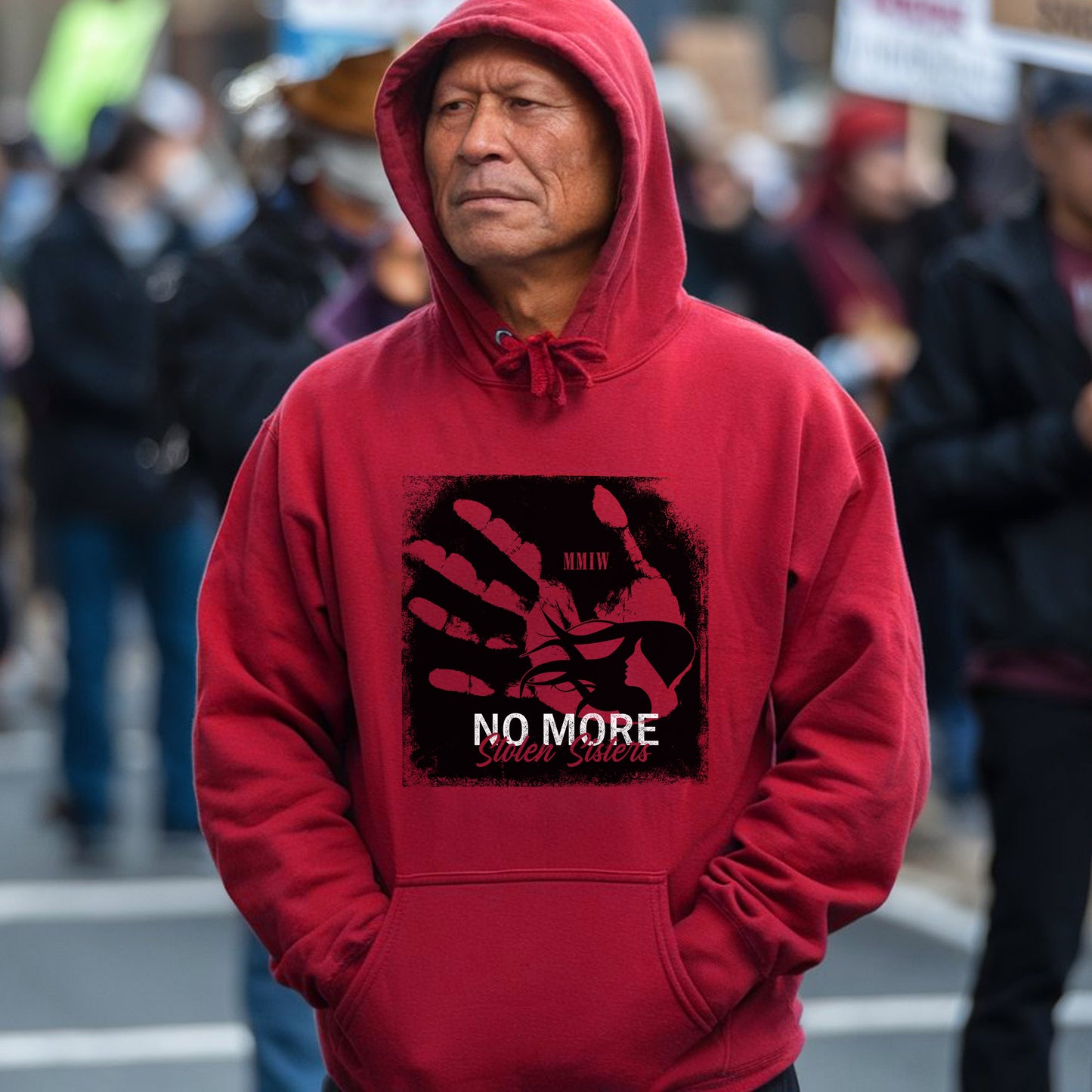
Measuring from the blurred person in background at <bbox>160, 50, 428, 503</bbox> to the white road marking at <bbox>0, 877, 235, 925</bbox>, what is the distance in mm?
2710

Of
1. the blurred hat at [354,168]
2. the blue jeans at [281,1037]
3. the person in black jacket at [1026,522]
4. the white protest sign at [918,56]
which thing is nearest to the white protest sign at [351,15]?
the white protest sign at [918,56]

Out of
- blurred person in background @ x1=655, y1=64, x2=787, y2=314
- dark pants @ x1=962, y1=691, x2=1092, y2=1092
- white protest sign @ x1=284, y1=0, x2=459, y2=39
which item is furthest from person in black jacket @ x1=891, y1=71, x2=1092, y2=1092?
blurred person in background @ x1=655, y1=64, x2=787, y2=314

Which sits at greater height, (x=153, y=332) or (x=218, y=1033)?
(x=153, y=332)

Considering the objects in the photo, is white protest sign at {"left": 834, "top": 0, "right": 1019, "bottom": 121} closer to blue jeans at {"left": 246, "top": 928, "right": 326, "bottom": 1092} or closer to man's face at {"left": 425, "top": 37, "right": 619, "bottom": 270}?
blue jeans at {"left": 246, "top": 928, "right": 326, "bottom": 1092}

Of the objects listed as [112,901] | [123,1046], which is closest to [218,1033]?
[123,1046]

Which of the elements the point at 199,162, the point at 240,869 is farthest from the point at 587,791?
the point at 199,162

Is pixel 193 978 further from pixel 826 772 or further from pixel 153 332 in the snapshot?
pixel 826 772

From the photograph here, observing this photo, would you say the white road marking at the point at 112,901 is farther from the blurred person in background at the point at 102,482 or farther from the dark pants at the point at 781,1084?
the dark pants at the point at 781,1084

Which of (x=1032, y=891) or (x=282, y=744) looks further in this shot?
(x=1032, y=891)

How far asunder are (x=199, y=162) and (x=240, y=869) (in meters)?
13.0

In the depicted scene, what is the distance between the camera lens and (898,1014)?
6277mm

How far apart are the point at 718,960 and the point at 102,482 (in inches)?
231

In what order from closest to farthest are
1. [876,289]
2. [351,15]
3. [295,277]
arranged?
[295,277] → [351,15] → [876,289]

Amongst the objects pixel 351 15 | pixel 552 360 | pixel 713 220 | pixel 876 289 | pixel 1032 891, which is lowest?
pixel 1032 891
